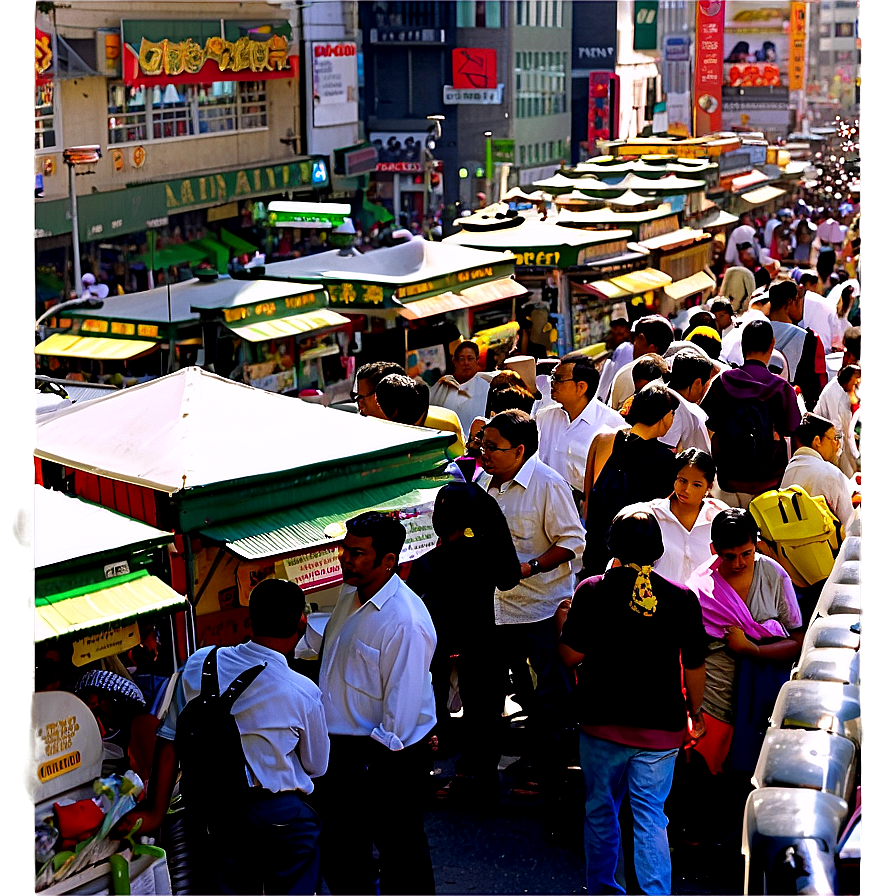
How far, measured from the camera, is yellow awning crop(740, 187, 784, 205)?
28641mm

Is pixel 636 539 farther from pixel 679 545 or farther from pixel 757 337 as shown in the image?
pixel 757 337

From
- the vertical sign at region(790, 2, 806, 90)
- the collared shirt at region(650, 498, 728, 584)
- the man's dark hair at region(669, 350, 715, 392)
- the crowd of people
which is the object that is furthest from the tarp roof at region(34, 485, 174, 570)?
the vertical sign at region(790, 2, 806, 90)

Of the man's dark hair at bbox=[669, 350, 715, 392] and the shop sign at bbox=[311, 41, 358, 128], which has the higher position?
the shop sign at bbox=[311, 41, 358, 128]

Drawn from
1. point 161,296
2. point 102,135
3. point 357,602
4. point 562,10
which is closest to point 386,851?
point 357,602

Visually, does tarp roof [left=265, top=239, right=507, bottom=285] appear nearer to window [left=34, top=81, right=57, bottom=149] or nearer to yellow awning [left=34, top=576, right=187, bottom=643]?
yellow awning [left=34, top=576, right=187, bottom=643]

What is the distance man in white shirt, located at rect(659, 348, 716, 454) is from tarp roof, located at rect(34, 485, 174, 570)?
8.79ft

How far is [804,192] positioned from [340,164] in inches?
512

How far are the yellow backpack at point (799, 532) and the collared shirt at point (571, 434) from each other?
50.5 inches

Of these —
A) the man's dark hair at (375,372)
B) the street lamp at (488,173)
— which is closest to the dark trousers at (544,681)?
the man's dark hair at (375,372)

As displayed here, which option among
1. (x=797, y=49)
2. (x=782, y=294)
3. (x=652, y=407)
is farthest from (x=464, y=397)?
(x=797, y=49)

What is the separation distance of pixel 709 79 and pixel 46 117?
32.4 metres

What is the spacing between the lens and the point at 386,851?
4.81m

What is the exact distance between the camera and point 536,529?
236 inches

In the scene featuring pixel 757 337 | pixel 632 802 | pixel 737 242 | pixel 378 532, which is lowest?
pixel 632 802
